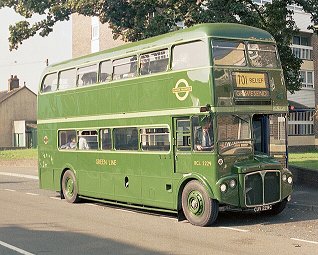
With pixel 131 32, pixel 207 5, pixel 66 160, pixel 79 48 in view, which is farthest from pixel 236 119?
pixel 79 48

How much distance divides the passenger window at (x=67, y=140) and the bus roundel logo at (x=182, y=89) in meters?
4.93

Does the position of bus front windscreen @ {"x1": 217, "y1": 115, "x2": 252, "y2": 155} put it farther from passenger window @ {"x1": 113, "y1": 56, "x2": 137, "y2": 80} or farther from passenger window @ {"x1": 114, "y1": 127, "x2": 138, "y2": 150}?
passenger window @ {"x1": 113, "y1": 56, "x2": 137, "y2": 80}

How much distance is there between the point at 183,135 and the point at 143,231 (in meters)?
2.35

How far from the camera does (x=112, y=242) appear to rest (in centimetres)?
995

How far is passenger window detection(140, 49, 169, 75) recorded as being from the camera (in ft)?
41.9

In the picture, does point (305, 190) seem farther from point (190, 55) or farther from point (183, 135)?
point (190, 55)

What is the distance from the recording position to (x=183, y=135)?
12.2 meters

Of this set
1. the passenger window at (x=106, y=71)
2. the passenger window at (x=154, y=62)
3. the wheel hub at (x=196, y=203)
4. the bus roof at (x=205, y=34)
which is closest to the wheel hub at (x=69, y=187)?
the passenger window at (x=106, y=71)

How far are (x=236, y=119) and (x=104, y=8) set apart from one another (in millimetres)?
10788

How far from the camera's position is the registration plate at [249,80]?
11.9 meters

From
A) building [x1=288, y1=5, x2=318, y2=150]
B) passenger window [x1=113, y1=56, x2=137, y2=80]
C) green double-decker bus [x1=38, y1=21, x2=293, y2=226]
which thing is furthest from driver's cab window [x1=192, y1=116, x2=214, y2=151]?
building [x1=288, y1=5, x2=318, y2=150]

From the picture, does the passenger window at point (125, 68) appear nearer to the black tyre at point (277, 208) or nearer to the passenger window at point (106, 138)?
the passenger window at point (106, 138)

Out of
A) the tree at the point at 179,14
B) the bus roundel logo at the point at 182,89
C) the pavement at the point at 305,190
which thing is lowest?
the pavement at the point at 305,190

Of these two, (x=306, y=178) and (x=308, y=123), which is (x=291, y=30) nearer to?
(x=306, y=178)
